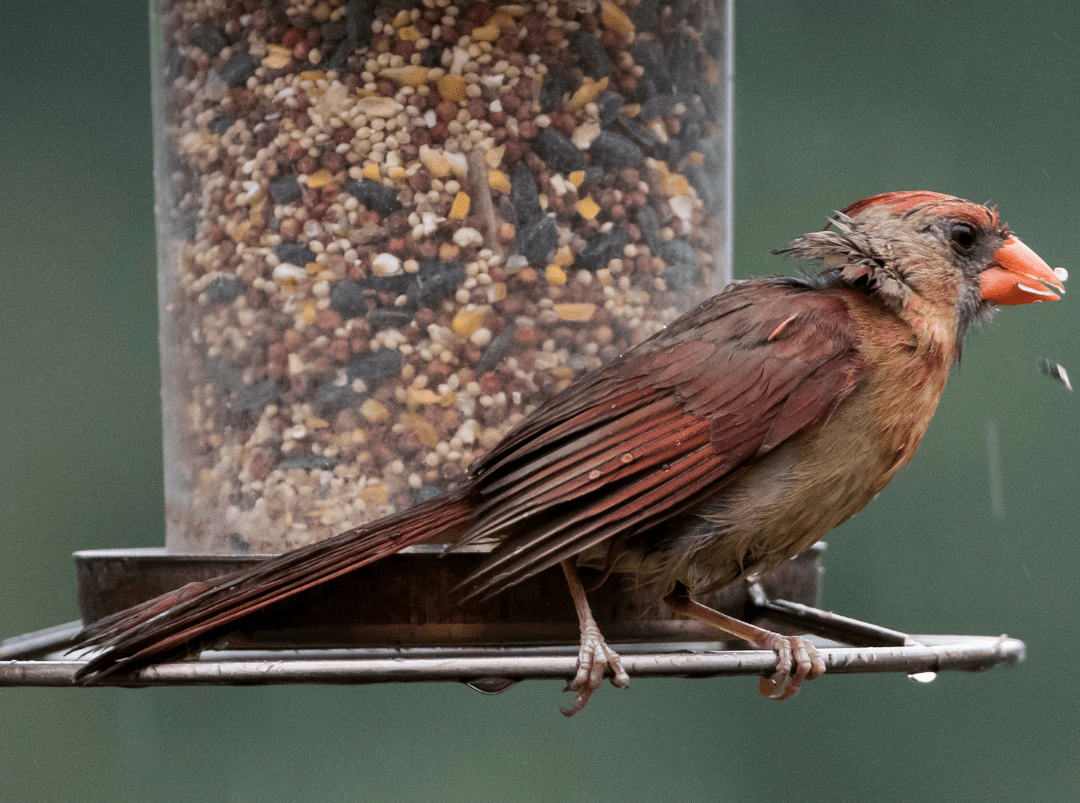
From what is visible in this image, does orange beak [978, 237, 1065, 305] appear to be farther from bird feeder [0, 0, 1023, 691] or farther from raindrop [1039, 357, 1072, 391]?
bird feeder [0, 0, 1023, 691]

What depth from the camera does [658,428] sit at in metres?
2.53

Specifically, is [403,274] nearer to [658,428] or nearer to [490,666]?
[658,428]

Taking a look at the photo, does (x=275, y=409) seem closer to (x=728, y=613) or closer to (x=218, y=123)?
(x=218, y=123)

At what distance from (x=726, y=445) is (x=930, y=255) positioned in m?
0.59

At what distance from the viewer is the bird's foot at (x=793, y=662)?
8.05 ft

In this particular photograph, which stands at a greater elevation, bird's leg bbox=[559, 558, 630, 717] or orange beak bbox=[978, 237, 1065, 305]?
orange beak bbox=[978, 237, 1065, 305]

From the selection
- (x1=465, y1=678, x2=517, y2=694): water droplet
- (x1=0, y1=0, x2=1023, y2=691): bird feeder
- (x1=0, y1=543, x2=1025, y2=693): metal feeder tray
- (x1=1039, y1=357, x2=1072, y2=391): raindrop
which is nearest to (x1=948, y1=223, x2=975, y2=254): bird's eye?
(x1=1039, y1=357, x2=1072, y2=391): raindrop

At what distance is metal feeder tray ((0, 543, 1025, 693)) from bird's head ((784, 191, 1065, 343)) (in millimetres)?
643

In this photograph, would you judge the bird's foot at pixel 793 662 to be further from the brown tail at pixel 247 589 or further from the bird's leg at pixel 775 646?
the brown tail at pixel 247 589

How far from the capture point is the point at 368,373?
284cm

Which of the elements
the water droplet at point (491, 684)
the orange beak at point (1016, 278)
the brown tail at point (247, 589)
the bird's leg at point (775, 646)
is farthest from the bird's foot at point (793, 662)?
the orange beak at point (1016, 278)

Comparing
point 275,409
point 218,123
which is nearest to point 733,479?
point 275,409

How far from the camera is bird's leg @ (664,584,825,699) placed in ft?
8.11

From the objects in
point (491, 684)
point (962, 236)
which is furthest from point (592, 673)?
point (962, 236)
